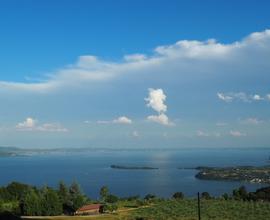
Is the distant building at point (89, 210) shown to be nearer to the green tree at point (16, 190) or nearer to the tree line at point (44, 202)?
the tree line at point (44, 202)

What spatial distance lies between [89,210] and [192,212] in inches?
668

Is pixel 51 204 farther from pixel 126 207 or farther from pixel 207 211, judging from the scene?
pixel 207 211

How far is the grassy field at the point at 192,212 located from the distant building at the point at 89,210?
3476mm

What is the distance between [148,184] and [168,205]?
323ft

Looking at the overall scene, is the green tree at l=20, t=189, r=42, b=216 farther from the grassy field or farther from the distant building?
the grassy field

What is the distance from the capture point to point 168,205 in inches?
3041

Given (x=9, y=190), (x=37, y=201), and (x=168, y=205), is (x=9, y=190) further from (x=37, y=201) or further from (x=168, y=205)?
(x=168, y=205)

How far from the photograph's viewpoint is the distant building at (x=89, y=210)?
2889 inches

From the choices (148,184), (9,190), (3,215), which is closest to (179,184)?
(148,184)

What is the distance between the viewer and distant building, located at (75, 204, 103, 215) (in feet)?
241

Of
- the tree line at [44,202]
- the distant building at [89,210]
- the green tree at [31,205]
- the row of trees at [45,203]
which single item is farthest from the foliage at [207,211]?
the green tree at [31,205]

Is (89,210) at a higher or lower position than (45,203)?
lower

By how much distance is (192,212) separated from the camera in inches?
2699

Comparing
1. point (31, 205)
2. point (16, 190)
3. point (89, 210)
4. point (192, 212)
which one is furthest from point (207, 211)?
point (16, 190)
